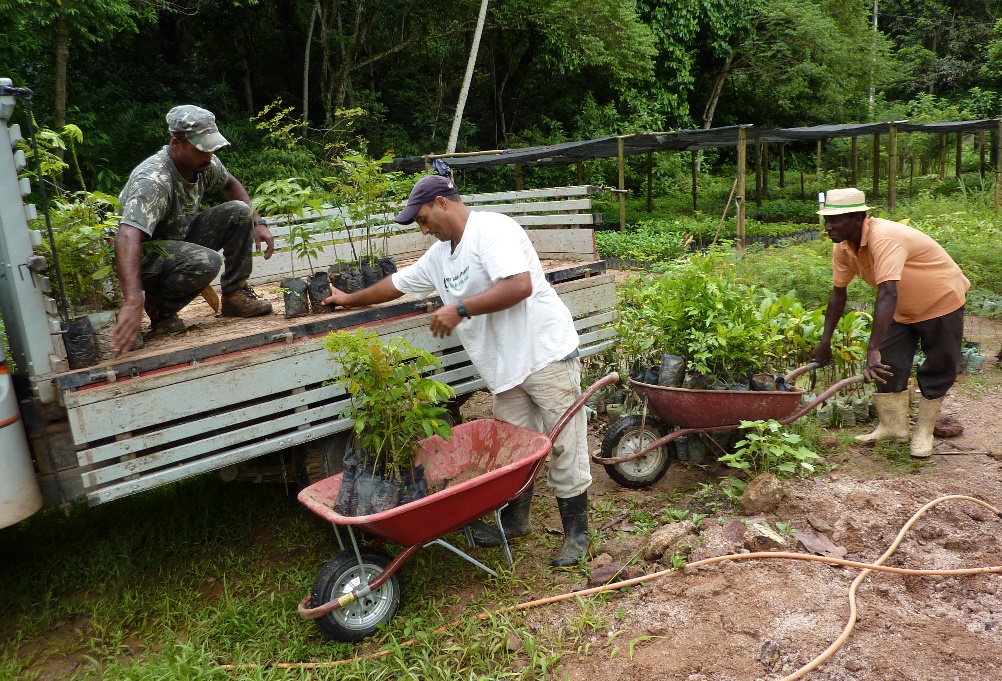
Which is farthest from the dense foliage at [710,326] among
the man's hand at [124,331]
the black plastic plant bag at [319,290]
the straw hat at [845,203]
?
the man's hand at [124,331]

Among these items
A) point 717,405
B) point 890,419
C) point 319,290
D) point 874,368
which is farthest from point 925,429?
point 319,290

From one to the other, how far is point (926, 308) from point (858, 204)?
87 centimetres

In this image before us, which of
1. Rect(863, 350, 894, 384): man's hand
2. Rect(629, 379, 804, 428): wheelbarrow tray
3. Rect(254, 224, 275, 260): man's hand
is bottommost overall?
Rect(629, 379, 804, 428): wheelbarrow tray

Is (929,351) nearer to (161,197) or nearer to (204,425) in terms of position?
(204,425)

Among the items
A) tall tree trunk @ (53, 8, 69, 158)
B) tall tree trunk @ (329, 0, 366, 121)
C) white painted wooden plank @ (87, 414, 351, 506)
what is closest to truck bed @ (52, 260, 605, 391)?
white painted wooden plank @ (87, 414, 351, 506)

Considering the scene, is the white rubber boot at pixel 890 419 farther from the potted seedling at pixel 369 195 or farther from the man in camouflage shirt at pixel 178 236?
the man in camouflage shirt at pixel 178 236

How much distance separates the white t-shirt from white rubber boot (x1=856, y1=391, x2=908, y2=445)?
8.06ft

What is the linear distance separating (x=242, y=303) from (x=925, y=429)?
4.23 metres

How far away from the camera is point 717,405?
4.19 meters

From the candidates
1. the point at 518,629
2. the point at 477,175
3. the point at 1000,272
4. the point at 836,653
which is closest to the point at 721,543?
the point at 836,653

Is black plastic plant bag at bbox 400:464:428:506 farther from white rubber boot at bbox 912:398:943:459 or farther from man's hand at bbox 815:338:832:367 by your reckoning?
white rubber boot at bbox 912:398:943:459

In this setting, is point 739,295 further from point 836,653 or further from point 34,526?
point 34,526

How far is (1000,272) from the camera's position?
7.79 meters

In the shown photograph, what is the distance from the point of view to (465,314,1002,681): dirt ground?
2.74m
